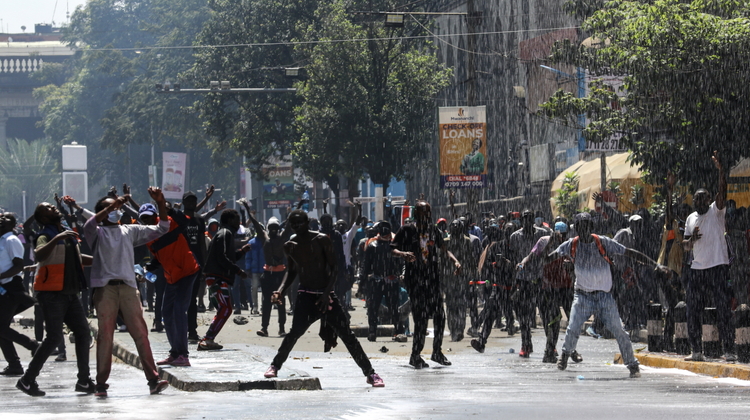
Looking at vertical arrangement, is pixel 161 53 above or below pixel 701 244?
above

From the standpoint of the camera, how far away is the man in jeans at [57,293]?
10.5 meters

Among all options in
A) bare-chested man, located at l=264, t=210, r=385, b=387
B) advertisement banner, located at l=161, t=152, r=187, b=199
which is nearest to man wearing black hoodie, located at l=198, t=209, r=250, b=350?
bare-chested man, located at l=264, t=210, r=385, b=387

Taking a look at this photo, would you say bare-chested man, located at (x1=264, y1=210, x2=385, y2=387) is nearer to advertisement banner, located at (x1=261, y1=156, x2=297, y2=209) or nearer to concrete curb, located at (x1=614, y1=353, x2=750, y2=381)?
concrete curb, located at (x1=614, y1=353, x2=750, y2=381)

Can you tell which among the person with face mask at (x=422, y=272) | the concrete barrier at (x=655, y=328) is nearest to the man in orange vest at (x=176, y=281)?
the person with face mask at (x=422, y=272)

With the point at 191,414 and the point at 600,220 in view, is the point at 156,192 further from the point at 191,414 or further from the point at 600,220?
the point at 600,220

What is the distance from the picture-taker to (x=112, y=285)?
1027cm

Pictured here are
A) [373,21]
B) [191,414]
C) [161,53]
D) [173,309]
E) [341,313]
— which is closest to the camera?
[191,414]

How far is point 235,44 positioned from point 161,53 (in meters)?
28.4

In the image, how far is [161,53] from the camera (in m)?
77.4

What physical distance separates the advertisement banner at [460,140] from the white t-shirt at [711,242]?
13.8 metres

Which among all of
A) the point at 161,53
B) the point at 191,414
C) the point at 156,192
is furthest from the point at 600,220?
the point at 161,53

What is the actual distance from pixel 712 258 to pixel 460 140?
14580 mm

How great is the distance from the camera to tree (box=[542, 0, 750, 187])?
17.6m

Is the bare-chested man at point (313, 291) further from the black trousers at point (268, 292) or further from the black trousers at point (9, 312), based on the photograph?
the black trousers at point (268, 292)
